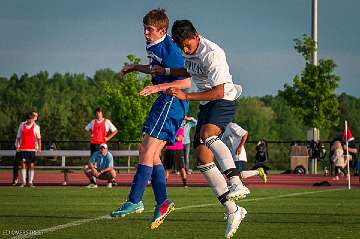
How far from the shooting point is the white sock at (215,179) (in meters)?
10.4

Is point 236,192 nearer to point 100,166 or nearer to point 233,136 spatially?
point 233,136

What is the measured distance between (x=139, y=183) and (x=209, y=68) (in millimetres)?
1430

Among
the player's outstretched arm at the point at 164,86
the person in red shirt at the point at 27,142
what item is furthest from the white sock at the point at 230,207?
the person in red shirt at the point at 27,142

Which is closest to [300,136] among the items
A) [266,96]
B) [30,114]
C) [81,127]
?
[266,96]

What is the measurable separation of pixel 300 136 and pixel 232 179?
14975 cm

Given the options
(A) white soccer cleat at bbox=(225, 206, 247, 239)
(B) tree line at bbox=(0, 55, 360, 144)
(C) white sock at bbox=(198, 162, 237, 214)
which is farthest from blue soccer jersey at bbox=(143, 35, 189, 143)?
(B) tree line at bbox=(0, 55, 360, 144)

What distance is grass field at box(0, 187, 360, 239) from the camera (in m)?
10.8

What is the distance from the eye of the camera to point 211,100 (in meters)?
10.5

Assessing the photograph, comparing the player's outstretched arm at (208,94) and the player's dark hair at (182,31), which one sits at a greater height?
the player's dark hair at (182,31)

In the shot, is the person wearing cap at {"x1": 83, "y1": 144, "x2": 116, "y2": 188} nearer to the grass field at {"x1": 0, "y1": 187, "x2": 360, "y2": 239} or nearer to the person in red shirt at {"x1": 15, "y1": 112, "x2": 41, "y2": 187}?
the person in red shirt at {"x1": 15, "y1": 112, "x2": 41, "y2": 187}

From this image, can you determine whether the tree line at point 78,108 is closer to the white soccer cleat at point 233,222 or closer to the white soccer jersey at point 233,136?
the white soccer jersey at point 233,136

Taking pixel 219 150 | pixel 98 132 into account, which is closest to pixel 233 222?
pixel 219 150

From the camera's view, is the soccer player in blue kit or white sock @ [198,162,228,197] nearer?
white sock @ [198,162,228,197]

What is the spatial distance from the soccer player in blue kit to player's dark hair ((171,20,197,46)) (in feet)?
1.41
